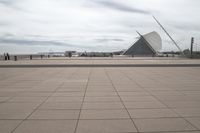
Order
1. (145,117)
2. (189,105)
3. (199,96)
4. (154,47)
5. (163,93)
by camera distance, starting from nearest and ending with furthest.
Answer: (145,117)
(189,105)
(199,96)
(163,93)
(154,47)

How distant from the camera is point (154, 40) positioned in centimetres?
9656

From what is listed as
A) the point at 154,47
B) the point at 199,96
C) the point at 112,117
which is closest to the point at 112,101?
the point at 112,117

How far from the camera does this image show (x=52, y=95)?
845 centimetres

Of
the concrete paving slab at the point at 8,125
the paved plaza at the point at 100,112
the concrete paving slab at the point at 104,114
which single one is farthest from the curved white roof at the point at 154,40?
the concrete paving slab at the point at 8,125

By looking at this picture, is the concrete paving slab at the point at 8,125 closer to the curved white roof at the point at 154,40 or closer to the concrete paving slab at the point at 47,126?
the concrete paving slab at the point at 47,126

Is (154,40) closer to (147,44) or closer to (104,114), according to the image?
(147,44)

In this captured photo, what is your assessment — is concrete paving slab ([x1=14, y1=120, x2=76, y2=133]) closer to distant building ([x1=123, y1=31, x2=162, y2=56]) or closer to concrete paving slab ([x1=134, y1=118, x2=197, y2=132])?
concrete paving slab ([x1=134, y1=118, x2=197, y2=132])

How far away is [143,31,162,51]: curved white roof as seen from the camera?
313ft

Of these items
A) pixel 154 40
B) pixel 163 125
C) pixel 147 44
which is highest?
pixel 154 40

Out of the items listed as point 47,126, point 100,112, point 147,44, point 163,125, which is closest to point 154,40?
point 147,44

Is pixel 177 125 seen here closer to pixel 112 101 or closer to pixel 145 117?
pixel 145 117

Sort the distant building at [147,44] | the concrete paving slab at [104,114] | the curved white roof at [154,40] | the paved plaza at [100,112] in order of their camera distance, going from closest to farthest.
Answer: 1. the paved plaza at [100,112]
2. the concrete paving slab at [104,114]
3. the distant building at [147,44]
4. the curved white roof at [154,40]

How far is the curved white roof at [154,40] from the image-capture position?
9550 centimetres

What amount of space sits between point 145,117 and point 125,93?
311 centimetres
